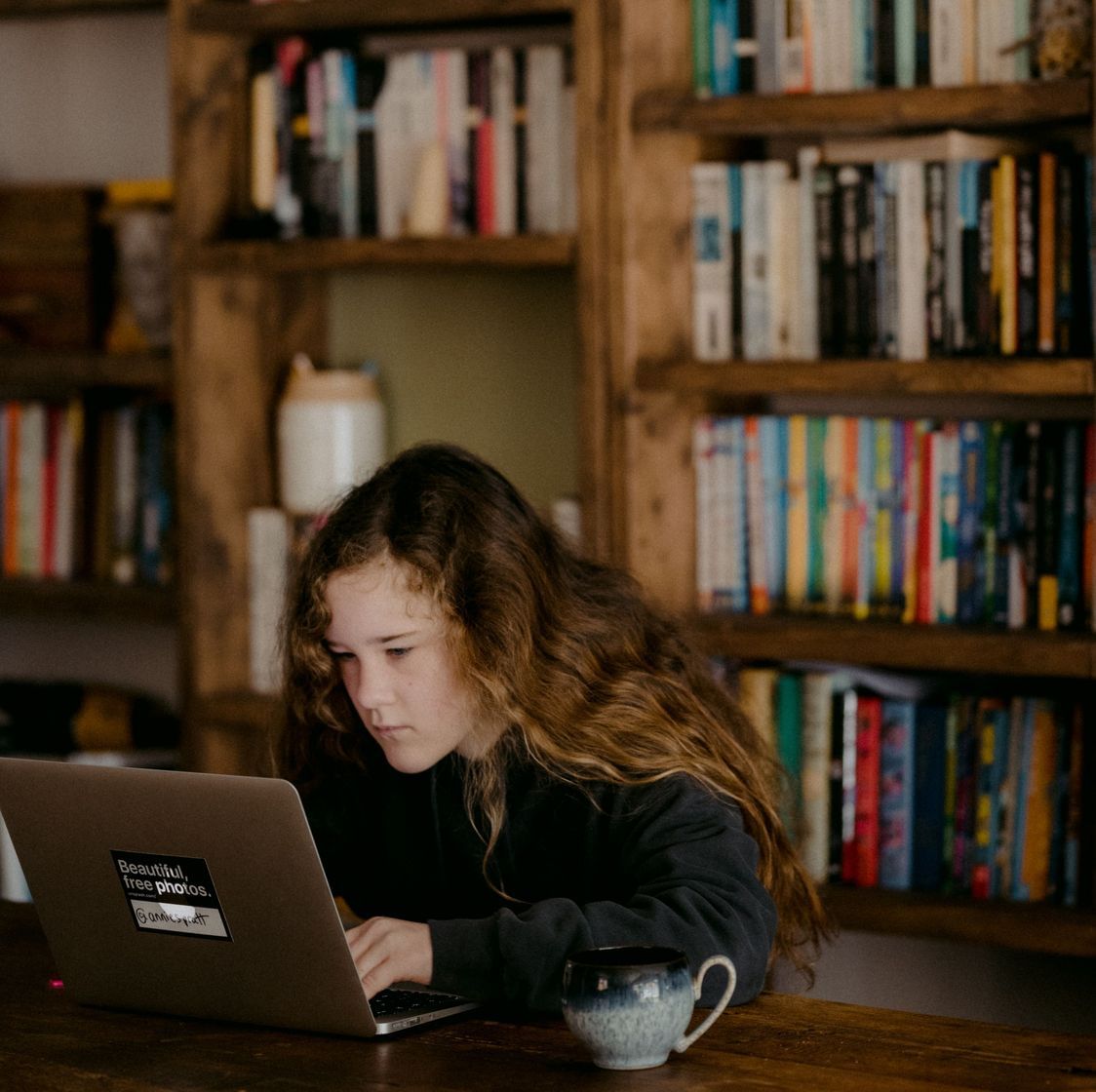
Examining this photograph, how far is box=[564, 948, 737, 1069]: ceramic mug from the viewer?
1331 mm

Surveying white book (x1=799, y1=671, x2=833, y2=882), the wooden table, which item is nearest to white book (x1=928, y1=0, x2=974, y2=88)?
white book (x1=799, y1=671, x2=833, y2=882)

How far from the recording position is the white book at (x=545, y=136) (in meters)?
2.69

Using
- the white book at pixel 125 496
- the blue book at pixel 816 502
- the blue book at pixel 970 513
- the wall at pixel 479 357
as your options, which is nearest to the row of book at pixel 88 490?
the white book at pixel 125 496

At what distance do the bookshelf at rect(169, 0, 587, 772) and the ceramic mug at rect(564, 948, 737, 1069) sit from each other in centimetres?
151

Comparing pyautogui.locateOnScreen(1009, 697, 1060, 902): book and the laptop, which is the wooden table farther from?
pyautogui.locateOnScreen(1009, 697, 1060, 902): book

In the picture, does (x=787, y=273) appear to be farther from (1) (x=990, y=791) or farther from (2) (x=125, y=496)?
(2) (x=125, y=496)

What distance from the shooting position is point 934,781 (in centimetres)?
250

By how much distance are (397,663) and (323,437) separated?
4.00 ft

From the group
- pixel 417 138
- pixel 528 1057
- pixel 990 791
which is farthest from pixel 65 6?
pixel 528 1057

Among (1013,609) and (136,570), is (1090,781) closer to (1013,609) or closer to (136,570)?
(1013,609)

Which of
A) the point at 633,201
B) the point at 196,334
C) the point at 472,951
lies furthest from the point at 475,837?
the point at 196,334

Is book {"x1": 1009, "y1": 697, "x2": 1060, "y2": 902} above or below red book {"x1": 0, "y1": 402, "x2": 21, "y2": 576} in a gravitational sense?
below

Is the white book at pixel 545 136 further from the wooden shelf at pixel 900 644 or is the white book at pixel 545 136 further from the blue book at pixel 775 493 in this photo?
the wooden shelf at pixel 900 644

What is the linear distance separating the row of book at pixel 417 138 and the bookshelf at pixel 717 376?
19 cm
